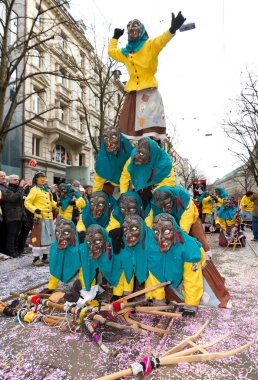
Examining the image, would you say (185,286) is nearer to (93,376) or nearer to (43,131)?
(93,376)

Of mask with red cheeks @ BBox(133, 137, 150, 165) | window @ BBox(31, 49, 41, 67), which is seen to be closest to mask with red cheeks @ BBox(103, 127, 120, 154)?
mask with red cheeks @ BBox(133, 137, 150, 165)

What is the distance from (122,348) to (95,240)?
123 cm

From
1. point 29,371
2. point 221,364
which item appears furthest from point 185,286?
point 29,371

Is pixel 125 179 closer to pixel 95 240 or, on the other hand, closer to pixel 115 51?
pixel 95 240

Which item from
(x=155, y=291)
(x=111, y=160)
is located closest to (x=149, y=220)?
(x=155, y=291)

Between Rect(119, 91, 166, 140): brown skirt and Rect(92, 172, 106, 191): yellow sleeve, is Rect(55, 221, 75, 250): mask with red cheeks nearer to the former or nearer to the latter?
Rect(92, 172, 106, 191): yellow sleeve

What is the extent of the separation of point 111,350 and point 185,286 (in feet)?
3.67

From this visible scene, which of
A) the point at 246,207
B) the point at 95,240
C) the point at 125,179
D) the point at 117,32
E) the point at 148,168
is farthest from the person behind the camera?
the point at 246,207

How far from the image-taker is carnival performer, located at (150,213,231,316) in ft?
10.8

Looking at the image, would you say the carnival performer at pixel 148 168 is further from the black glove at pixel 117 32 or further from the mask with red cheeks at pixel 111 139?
the black glove at pixel 117 32

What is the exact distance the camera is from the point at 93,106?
→ 1145 inches

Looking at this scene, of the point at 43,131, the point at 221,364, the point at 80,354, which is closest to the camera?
the point at 221,364

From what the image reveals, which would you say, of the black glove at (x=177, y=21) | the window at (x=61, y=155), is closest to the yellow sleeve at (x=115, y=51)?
the black glove at (x=177, y=21)

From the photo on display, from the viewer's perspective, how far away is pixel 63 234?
378 centimetres
